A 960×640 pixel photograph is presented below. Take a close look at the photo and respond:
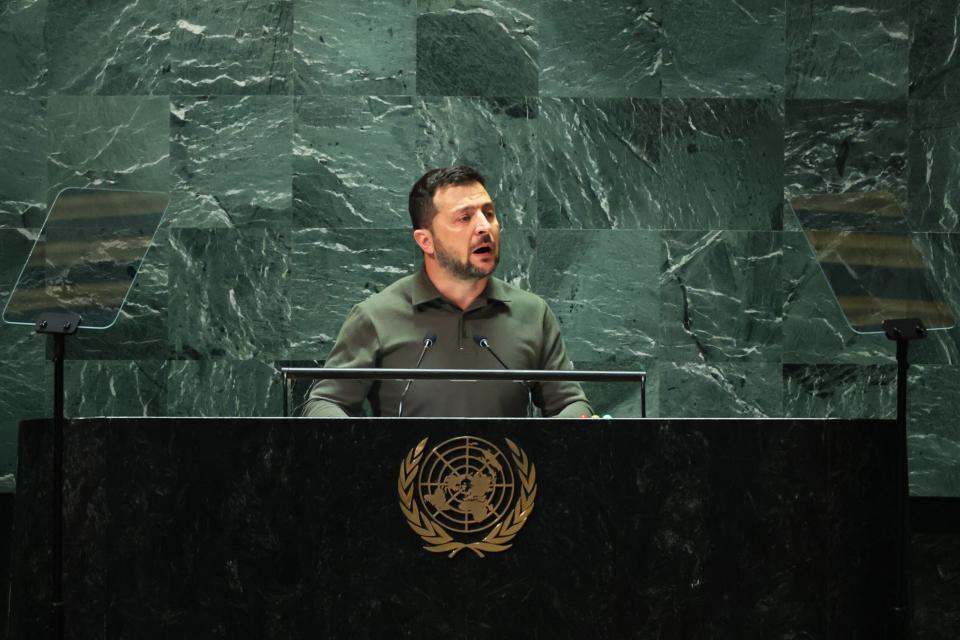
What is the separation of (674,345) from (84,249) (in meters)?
2.53

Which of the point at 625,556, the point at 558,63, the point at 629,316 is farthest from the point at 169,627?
the point at 558,63

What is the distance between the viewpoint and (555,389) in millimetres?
3920

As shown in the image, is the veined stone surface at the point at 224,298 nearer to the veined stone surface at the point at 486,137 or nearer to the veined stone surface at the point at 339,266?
the veined stone surface at the point at 339,266

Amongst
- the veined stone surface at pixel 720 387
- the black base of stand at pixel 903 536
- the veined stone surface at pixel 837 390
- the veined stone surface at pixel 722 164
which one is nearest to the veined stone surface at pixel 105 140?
the veined stone surface at pixel 722 164

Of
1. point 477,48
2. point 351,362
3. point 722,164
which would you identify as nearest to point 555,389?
point 351,362

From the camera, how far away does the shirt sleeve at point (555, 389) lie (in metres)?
3.73

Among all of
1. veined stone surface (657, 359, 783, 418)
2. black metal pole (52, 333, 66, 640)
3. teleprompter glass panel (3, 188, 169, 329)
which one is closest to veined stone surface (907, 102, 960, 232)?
veined stone surface (657, 359, 783, 418)

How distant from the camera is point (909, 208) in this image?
17.0 feet

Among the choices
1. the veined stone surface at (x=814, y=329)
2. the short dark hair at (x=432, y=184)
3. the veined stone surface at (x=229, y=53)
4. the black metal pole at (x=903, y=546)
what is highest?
the veined stone surface at (x=229, y=53)

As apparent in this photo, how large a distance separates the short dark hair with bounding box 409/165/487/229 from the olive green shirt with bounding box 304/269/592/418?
7.3 inches

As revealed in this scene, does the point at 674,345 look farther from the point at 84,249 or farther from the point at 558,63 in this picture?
the point at 84,249

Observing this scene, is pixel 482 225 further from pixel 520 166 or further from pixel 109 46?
pixel 109 46

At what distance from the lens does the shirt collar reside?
404 centimetres

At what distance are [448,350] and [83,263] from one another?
3.74 ft
